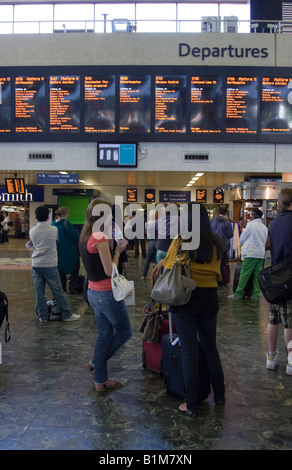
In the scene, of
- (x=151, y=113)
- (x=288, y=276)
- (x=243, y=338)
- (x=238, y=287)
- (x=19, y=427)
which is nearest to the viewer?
(x=19, y=427)

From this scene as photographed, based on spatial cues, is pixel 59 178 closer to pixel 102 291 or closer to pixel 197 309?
pixel 102 291

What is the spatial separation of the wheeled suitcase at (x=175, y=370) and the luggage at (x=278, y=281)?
101 cm

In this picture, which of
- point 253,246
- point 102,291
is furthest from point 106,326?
point 253,246

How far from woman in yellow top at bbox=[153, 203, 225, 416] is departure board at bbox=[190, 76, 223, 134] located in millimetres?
8223

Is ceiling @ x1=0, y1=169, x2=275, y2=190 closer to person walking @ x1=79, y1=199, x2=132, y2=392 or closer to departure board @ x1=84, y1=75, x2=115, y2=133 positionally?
departure board @ x1=84, y1=75, x2=115, y2=133

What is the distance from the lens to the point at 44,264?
19.2ft

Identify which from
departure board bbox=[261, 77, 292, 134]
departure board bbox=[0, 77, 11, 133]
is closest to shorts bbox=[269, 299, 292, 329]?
departure board bbox=[261, 77, 292, 134]

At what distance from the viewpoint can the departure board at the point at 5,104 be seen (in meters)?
11.1

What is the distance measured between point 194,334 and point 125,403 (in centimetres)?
86

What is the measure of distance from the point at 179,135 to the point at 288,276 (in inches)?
307

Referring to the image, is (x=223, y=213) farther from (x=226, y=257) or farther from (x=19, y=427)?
(x=19, y=427)

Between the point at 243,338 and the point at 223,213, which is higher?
the point at 223,213

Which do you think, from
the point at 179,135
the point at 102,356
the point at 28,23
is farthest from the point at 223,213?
the point at 28,23

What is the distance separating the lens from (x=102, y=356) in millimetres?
3564
